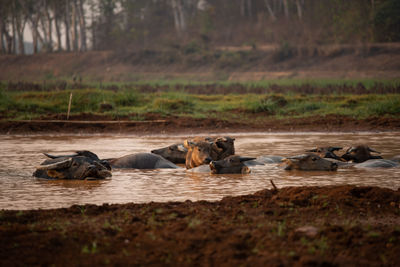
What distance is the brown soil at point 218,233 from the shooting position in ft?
13.3

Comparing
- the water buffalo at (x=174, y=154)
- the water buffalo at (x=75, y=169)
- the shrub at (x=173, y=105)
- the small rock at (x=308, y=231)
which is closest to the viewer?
the small rock at (x=308, y=231)

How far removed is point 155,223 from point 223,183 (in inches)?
133

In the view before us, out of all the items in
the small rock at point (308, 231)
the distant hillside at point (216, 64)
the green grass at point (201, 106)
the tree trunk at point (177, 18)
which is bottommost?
the small rock at point (308, 231)

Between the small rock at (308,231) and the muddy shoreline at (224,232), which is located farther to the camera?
the small rock at (308,231)

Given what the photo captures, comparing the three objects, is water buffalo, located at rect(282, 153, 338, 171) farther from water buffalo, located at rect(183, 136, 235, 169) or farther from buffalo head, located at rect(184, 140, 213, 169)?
buffalo head, located at rect(184, 140, 213, 169)

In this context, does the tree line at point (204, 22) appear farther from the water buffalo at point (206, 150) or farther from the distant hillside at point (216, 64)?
the water buffalo at point (206, 150)

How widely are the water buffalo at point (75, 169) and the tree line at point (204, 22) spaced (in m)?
43.4

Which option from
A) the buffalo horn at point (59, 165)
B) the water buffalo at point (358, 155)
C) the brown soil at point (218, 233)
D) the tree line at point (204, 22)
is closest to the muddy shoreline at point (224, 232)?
the brown soil at point (218, 233)

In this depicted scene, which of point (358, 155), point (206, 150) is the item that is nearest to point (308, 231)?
point (206, 150)

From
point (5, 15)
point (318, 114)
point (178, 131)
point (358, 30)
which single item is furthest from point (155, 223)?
point (5, 15)

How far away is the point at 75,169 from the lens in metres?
8.72

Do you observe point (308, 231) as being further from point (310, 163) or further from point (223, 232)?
point (310, 163)

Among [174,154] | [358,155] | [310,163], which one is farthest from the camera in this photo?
[174,154]

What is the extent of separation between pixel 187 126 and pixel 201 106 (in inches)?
194
